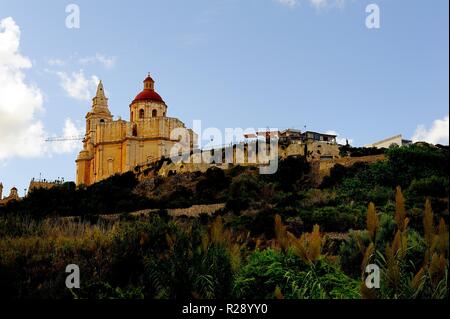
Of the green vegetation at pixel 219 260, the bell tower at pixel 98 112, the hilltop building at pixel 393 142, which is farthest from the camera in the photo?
the bell tower at pixel 98 112

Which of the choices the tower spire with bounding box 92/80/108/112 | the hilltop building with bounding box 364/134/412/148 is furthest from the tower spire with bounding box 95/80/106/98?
the hilltop building with bounding box 364/134/412/148

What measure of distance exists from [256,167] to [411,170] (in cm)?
1472

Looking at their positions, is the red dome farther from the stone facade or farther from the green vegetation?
the green vegetation

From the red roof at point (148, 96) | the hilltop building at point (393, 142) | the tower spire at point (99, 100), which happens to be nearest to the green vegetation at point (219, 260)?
the hilltop building at point (393, 142)

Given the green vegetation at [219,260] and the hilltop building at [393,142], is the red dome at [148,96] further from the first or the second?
the green vegetation at [219,260]

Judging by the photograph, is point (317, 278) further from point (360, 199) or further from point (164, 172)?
point (164, 172)

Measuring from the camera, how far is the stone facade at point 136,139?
6359cm

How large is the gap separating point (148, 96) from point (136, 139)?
5437 millimetres

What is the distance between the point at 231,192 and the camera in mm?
42125

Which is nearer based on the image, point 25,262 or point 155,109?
point 25,262

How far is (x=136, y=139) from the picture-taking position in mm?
63906

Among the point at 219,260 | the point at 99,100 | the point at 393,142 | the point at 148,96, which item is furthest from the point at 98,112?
the point at 219,260
